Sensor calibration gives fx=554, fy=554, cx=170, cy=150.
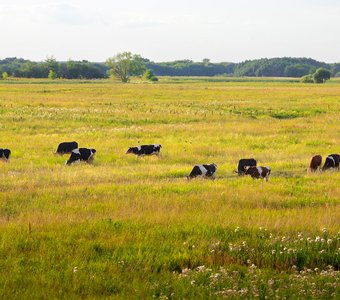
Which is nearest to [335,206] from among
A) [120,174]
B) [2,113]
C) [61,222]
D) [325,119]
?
[61,222]

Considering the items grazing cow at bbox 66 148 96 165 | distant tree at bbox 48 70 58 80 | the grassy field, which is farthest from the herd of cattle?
distant tree at bbox 48 70 58 80

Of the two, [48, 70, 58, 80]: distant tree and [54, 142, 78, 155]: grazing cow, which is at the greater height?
[48, 70, 58, 80]: distant tree

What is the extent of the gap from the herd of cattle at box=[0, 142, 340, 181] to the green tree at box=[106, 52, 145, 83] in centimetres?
12834

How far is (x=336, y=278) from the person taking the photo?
A: 7.13 metres

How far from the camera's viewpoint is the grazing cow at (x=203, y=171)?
16469 mm

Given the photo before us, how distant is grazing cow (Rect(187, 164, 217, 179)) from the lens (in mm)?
16469

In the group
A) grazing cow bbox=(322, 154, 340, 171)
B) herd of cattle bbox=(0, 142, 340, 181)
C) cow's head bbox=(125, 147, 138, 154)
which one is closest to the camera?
herd of cattle bbox=(0, 142, 340, 181)

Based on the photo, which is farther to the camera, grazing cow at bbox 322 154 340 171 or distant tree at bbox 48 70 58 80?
distant tree at bbox 48 70 58 80

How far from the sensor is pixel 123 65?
15125 centimetres

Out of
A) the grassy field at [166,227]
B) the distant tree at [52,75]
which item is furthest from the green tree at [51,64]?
the grassy field at [166,227]

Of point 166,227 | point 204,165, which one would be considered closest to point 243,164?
point 204,165

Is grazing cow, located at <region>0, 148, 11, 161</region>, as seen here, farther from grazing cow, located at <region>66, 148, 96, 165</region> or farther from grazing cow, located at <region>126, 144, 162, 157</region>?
grazing cow, located at <region>126, 144, 162, 157</region>

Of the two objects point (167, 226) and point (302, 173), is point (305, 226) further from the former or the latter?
point (302, 173)

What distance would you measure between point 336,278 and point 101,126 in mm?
25783
